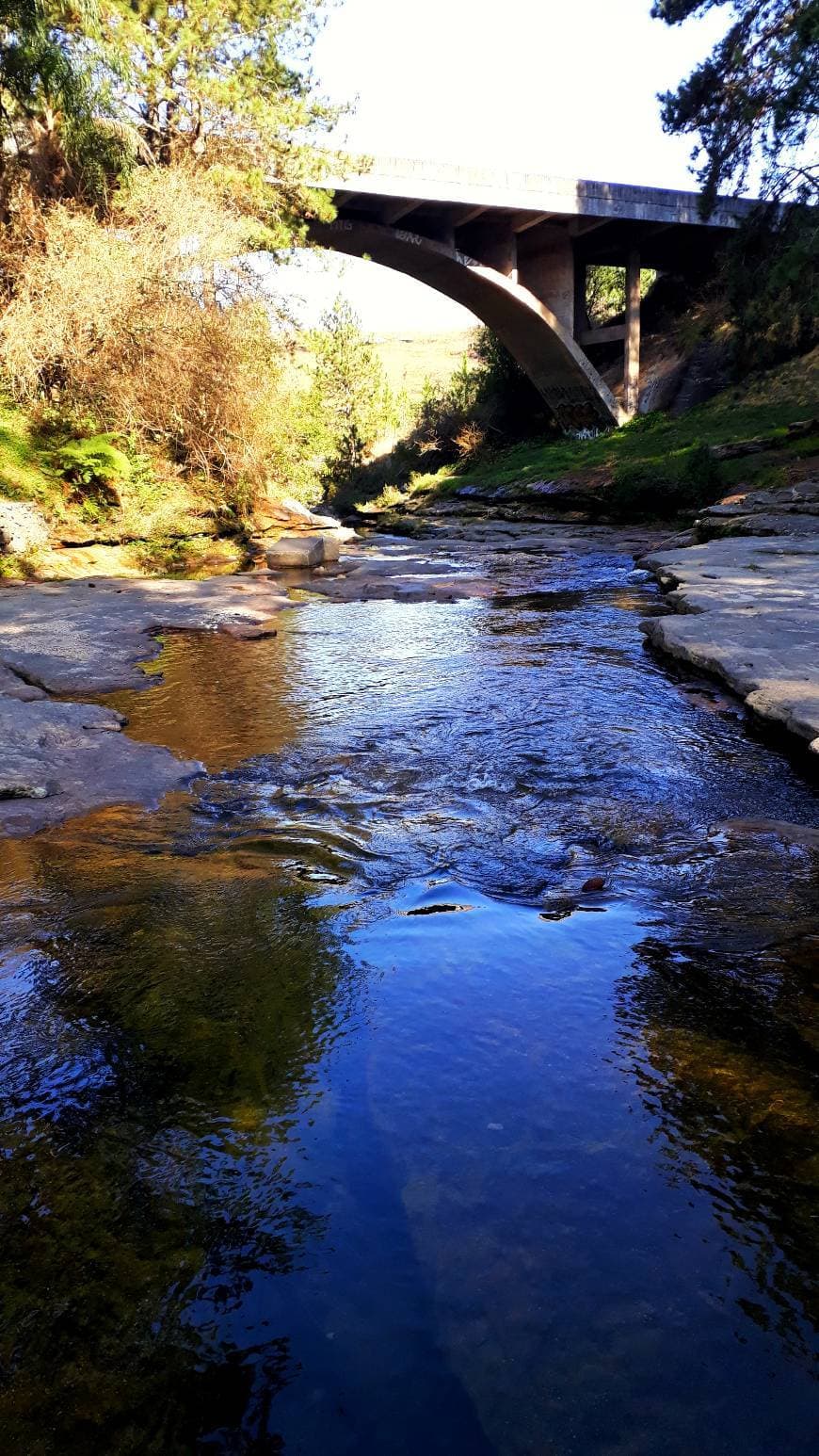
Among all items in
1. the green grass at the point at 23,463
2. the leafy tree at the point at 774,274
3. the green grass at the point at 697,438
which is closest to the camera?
the green grass at the point at 23,463

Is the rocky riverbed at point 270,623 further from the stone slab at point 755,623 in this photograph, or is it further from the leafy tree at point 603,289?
the leafy tree at point 603,289

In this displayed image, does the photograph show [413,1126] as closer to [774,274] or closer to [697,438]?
[774,274]

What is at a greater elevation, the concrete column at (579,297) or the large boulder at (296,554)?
the concrete column at (579,297)

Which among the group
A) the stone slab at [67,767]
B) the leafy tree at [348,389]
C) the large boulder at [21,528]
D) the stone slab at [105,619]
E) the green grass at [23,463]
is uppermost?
the leafy tree at [348,389]

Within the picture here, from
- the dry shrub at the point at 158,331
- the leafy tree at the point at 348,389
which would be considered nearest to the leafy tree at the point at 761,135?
the dry shrub at the point at 158,331

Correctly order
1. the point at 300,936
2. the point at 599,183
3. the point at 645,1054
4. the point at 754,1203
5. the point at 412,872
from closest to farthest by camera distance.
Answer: the point at 754,1203, the point at 645,1054, the point at 300,936, the point at 412,872, the point at 599,183

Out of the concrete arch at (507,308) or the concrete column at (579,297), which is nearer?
the concrete arch at (507,308)

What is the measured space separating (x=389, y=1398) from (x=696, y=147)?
21628mm

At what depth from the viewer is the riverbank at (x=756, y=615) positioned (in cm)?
438

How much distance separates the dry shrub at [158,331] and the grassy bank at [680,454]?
7.82 m

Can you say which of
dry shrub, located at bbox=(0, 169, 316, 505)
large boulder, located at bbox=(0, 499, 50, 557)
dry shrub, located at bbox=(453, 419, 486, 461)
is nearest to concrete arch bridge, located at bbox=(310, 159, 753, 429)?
dry shrub, located at bbox=(453, 419, 486, 461)

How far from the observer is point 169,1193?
5.05 ft

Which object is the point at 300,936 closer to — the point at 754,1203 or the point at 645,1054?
the point at 645,1054

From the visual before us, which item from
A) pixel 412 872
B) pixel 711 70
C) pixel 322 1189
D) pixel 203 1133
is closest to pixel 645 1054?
pixel 322 1189
